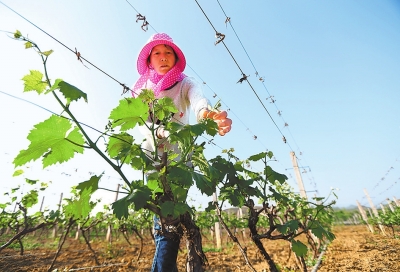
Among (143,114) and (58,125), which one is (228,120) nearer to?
(143,114)

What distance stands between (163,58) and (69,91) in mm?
1414

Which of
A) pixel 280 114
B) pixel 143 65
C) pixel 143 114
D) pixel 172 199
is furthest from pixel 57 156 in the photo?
pixel 280 114

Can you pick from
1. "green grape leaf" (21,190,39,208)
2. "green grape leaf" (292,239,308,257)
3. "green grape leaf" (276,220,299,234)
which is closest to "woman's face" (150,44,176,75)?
"green grape leaf" (276,220,299,234)

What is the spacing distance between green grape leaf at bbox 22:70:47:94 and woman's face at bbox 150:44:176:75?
130cm

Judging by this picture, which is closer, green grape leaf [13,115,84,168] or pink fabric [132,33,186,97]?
green grape leaf [13,115,84,168]

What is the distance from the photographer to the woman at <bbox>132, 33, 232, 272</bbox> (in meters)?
1.57

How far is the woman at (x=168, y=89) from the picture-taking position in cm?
157

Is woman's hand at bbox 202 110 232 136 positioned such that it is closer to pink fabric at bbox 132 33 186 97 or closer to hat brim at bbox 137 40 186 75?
pink fabric at bbox 132 33 186 97

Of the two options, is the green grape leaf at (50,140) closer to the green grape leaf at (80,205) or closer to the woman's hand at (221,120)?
the green grape leaf at (80,205)

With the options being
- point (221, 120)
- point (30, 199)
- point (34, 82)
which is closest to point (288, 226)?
point (221, 120)

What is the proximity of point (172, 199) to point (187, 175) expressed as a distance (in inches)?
6.7

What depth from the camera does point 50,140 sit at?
1.06 metres

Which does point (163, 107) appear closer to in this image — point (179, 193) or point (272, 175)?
point (179, 193)

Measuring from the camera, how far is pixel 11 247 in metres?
14.5
